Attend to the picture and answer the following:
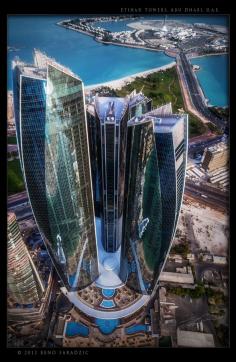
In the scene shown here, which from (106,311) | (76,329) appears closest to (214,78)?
(106,311)

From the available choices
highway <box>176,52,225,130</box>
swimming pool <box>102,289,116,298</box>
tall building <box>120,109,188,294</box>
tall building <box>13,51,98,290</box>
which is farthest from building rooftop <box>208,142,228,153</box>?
swimming pool <box>102,289,116,298</box>

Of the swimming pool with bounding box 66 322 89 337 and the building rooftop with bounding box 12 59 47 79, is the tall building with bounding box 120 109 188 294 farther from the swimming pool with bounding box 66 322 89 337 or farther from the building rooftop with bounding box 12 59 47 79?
the building rooftop with bounding box 12 59 47 79

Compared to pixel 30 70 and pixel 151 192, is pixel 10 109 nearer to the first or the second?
pixel 30 70

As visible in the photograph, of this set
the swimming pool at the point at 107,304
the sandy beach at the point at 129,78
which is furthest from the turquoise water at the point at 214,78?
the swimming pool at the point at 107,304

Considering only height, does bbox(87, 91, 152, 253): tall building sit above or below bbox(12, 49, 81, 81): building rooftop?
below

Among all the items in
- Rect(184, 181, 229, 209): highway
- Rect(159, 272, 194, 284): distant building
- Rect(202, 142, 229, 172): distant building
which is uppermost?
Rect(202, 142, 229, 172): distant building
